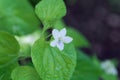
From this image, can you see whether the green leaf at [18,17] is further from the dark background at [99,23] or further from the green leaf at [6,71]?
the dark background at [99,23]

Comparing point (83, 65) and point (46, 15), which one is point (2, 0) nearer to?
point (83, 65)

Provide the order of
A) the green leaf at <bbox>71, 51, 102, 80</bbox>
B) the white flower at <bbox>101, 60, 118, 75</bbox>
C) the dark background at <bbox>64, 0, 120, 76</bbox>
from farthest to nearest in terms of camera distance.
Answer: the dark background at <bbox>64, 0, 120, 76</bbox>
the white flower at <bbox>101, 60, 118, 75</bbox>
the green leaf at <bbox>71, 51, 102, 80</bbox>

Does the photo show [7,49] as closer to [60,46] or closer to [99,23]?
[60,46]

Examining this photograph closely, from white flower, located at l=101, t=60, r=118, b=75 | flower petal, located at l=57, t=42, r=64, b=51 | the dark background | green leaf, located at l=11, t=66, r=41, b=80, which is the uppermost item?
flower petal, located at l=57, t=42, r=64, b=51

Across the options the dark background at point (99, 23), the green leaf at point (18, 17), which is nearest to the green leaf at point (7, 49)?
the green leaf at point (18, 17)

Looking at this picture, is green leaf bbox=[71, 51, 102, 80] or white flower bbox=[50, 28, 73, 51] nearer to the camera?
white flower bbox=[50, 28, 73, 51]

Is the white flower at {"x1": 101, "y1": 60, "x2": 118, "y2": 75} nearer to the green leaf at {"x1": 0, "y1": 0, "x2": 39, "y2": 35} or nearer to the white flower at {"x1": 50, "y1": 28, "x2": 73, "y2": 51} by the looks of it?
the green leaf at {"x1": 0, "y1": 0, "x2": 39, "y2": 35}

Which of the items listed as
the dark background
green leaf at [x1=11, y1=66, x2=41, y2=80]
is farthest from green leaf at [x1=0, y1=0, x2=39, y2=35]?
the dark background
